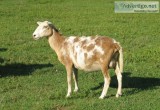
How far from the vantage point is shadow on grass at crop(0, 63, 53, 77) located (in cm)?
1352

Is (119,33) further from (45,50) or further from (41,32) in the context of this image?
(41,32)

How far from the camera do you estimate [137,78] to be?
12.9 m

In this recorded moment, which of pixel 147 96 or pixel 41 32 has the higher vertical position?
pixel 41 32

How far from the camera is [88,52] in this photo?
10.4 meters

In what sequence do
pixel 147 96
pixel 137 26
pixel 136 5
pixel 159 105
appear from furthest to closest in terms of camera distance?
pixel 136 5 < pixel 137 26 < pixel 147 96 < pixel 159 105

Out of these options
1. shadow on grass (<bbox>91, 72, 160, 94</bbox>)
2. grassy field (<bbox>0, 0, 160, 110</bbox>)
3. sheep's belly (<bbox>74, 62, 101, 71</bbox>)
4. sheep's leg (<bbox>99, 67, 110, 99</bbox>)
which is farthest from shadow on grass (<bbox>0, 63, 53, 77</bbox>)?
sheep's leg (<bbox>99, 67, 110, 99</bbox>)

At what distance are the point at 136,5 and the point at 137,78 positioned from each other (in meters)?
18.9

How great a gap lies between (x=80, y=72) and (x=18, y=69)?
204cm

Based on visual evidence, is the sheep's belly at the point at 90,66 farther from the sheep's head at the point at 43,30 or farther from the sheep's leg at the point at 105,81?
the sheep's head at the point at 43,30

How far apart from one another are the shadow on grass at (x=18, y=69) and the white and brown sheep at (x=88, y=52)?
9.16 ft

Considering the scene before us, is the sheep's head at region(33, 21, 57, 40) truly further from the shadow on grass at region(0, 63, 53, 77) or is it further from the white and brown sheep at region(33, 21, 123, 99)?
the shadow on grass at region(0, 63, 53, 77)

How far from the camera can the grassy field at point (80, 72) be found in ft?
33.7

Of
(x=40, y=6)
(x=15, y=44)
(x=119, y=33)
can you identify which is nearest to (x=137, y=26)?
(x=119, y=33)

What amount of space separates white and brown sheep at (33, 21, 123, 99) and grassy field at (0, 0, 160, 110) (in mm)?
676
